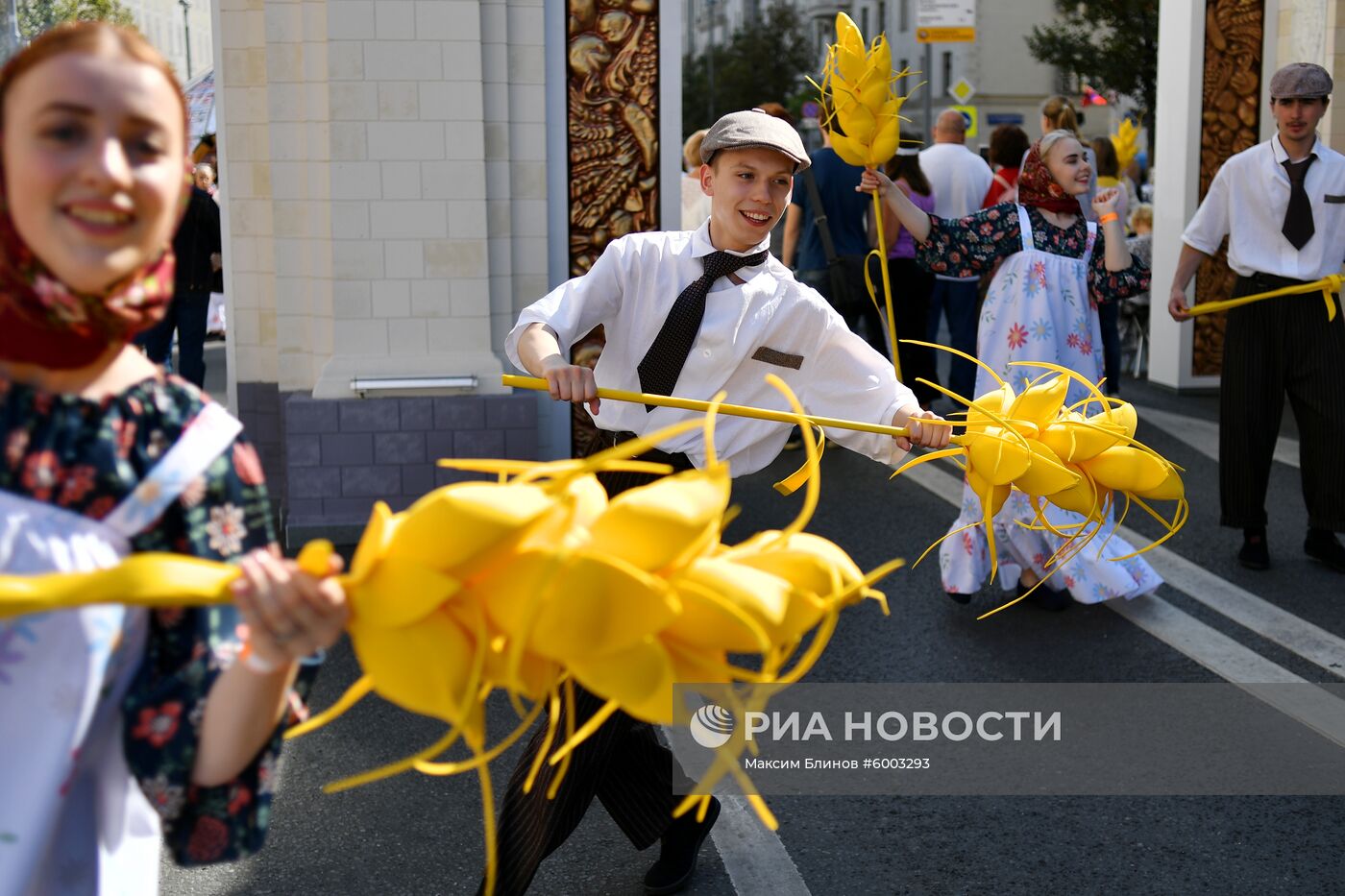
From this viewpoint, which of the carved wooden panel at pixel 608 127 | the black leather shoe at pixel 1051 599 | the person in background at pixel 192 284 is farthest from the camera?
the person in background at pixel 192 284

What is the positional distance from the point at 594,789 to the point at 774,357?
1184mm

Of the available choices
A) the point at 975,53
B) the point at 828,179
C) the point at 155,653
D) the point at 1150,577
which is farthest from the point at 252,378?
the point at 975,53

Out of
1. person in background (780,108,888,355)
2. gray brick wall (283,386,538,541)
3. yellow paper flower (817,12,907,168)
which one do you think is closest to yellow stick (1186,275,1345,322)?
yellow paper flower (817,12,907,168)

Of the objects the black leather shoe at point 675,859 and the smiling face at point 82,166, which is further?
the black leather shoe at point 675,859

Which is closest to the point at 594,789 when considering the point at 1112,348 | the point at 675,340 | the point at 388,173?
the point at 675,340

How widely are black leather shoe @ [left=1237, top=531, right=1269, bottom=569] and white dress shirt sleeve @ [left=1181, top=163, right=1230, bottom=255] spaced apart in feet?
4.45

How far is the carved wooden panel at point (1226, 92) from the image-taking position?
11289 millimetres

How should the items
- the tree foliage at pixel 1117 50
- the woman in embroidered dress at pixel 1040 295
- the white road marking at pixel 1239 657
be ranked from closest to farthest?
1. the white road marking at pixel 1239 657
2. the woman in embroidered dress at pixel 1040 295
3. the tree foliage at pixel 1117 50

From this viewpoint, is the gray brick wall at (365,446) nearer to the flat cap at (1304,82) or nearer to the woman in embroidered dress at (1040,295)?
the woman in embroidered dress at (1040,295)

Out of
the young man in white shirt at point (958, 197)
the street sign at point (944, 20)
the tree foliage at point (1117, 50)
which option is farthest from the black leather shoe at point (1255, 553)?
the tree foliage at point (1117, 50)

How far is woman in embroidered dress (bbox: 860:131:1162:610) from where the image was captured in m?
6.66

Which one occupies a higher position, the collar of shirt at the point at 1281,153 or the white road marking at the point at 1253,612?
the collar of shirt at the point at 1281,153

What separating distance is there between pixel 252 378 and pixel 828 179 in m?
3.71

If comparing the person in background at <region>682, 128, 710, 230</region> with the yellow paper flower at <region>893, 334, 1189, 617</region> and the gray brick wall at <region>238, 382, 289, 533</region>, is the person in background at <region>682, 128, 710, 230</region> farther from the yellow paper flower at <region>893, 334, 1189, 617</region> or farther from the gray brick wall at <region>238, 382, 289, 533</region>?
the yellow paper flower at <region>893, 334, 1189, 617</region>
